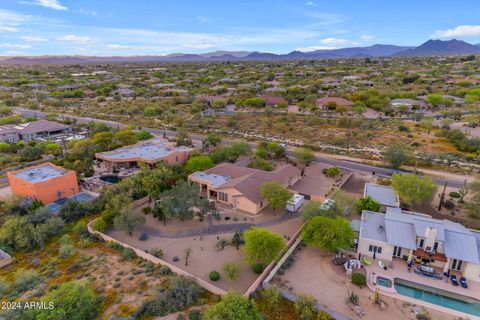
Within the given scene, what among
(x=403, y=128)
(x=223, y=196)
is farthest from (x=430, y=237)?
(x=403, y=128)

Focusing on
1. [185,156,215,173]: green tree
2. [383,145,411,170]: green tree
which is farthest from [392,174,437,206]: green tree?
[185,156,215,173]: green tree

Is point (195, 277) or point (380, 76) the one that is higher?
point (380, 76)

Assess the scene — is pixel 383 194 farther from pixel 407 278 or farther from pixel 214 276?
pixel 214 276

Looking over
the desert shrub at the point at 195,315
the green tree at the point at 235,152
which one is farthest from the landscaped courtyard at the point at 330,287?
the green tree at the point at 235,152

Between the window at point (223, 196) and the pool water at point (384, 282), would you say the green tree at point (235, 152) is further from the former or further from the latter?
the pool water at point (384, 282)

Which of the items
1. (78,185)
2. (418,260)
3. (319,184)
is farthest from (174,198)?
(418,260)

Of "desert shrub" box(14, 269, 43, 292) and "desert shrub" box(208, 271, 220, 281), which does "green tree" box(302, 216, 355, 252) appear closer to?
"desert shrub" box(208, 271, 220, 281)

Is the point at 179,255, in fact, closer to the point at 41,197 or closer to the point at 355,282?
the point at 355,282
